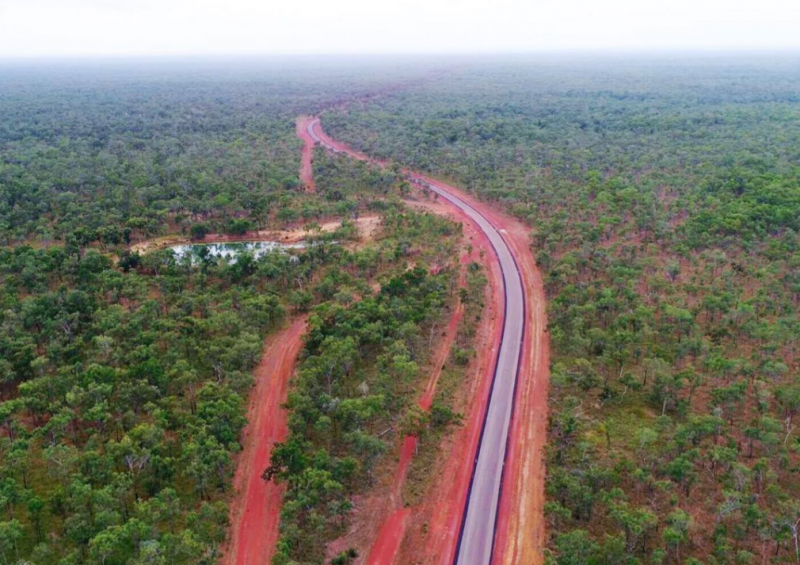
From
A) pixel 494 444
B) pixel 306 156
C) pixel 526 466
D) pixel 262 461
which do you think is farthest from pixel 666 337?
pixel 306 156

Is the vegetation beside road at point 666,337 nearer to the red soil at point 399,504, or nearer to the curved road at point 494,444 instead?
the curved road at point 494,444

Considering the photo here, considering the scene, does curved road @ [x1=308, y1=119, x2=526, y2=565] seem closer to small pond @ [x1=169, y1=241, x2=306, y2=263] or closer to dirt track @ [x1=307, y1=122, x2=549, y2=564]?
dirt track @ [x1=307, y1=122, x2=549, y2=564]

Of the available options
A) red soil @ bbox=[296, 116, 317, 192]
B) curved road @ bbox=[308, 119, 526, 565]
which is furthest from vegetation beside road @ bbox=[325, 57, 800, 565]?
red soil @ bbox=[296, 116, 317, 192]

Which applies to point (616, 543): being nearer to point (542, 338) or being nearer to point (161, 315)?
point (542, 338)

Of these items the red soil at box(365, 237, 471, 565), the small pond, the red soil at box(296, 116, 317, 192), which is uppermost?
the red soil at box(296, 116, 317, 192)

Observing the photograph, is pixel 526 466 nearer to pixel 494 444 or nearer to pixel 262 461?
pixel 494 444

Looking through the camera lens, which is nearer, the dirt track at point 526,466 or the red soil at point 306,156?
the dirt track at point 526,466

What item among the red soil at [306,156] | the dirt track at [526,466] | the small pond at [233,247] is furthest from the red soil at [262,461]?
the red soil at [306,156]
